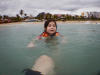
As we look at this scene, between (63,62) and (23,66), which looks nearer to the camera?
(23,66)

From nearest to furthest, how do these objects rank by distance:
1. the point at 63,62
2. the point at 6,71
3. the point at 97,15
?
1. the point at 6,71
2. the point at 63,62
3. the point at 97,15

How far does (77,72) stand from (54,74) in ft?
1.62

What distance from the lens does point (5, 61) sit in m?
3.40

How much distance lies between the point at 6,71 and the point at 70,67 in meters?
1.40

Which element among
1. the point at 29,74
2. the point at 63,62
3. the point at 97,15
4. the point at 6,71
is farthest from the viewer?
the point at 97,15

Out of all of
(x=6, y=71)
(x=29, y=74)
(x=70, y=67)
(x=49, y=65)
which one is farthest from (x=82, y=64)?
(x=6, y=71)

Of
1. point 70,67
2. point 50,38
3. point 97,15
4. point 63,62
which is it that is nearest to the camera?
point 70,67

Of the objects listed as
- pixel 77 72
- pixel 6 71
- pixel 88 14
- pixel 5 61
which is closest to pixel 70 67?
pixel 77 72

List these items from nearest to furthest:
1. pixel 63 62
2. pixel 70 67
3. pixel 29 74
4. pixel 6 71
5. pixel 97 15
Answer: pixel 29 74
pixel 6 71
pixel 70 67
pixel 63 62
pixel 97 15

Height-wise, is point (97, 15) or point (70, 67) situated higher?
point (97, 15)

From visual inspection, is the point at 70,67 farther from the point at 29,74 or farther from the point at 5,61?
the point at 5,61

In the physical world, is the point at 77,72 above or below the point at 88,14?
below

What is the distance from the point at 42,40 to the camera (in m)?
6.39

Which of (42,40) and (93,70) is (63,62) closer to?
(93,70)
